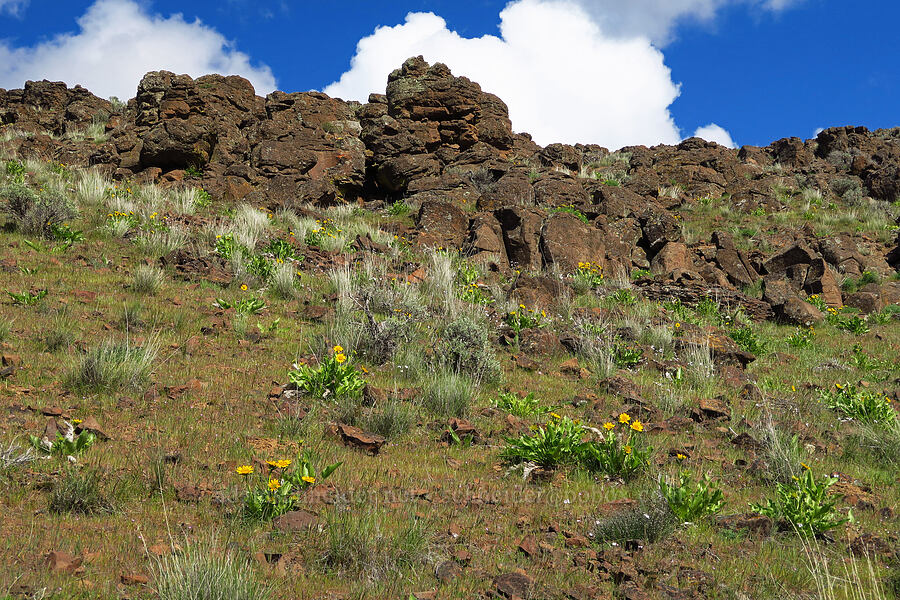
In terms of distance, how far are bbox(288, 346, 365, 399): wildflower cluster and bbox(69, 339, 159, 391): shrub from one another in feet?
3.92

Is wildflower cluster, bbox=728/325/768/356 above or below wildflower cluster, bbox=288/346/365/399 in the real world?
above

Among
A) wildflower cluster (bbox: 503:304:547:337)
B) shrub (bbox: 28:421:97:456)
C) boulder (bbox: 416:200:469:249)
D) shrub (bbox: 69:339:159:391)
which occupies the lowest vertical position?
shrub (bbox: 28:421:97:456)

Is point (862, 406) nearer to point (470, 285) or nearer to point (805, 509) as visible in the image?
point (805, 509)

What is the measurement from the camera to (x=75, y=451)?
3.52 metres

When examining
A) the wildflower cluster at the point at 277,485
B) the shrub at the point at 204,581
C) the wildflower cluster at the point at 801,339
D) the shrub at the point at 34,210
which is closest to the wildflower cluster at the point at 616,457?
the wildflower cluster at the point at 277,485

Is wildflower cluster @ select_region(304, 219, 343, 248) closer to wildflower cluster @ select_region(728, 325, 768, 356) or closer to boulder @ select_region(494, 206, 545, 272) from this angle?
boulder @ select_region(494, 206, 545, 272)

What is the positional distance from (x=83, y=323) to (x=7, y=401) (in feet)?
6.66

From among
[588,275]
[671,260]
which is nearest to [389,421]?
[588,275]

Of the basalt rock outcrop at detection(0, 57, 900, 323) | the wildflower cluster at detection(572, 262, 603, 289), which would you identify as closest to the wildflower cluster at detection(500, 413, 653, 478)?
the wildflower cluster at detection(572, 262, 603, 289)

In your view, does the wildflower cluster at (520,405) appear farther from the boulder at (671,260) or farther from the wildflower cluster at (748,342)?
the boulder at (671,260)

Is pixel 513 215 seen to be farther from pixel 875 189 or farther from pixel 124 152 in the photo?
pixel 875 189

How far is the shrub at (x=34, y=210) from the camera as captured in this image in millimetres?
8844

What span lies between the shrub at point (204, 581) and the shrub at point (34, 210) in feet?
27.7

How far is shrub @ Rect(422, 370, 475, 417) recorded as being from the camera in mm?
5277
